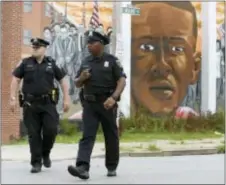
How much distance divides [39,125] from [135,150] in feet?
14.6

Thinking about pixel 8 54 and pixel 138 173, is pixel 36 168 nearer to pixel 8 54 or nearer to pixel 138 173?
pixel 138 173

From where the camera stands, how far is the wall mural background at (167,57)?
21.5 m

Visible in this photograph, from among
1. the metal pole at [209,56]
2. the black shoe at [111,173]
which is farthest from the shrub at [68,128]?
the black shoe at [111,173]

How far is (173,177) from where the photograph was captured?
28.0 feet

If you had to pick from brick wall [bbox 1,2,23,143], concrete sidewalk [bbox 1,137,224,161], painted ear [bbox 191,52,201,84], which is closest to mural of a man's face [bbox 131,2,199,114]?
painted ear [bbox 191,52,201,84]

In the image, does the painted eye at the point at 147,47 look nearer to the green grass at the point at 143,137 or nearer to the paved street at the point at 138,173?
the green grass at the point at 143,137

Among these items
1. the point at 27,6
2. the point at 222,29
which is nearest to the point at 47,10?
the point at 27,6

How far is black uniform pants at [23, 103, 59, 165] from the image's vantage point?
866cm

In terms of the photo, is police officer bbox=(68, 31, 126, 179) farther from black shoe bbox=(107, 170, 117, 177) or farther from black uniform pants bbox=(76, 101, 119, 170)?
black shoe bbox=(107, 170, 117, 177)

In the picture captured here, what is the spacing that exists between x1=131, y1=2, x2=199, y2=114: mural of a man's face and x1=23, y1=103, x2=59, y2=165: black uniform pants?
12.8 m

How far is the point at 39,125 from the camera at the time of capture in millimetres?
8789

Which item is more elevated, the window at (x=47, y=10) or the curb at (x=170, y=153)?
the window at (x=47, y=10)

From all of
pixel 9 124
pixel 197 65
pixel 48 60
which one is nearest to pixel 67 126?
pixel 9 124

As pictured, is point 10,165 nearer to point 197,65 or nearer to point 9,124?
point 9,124
